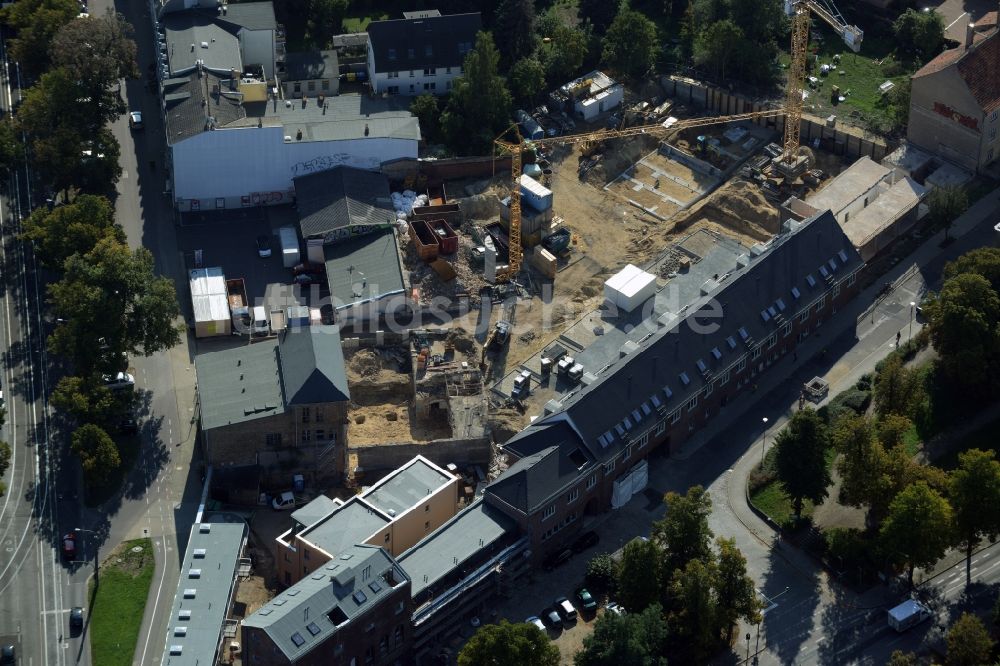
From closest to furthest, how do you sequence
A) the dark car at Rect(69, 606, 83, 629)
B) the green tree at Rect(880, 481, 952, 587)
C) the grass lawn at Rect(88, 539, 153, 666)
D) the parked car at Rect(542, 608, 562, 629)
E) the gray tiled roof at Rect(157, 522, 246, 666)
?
the gray tiled roof at Rect(157, 522, 246, 666)
the green tree at Rect(880, 481, 952, 587)
the grass lawn at Rect(88, 539, 153, 666)
the parked car at Rect(542, 608, 562, 629)
the dark car at Rect(69, 606, 83, 629)

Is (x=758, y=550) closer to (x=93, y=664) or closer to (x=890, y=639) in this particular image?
(x=890, y=639)

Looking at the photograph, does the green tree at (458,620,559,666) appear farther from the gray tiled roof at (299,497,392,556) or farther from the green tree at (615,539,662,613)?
the gray tiled roof at (299,497,392,556)

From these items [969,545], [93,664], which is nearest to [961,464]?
[969,545]

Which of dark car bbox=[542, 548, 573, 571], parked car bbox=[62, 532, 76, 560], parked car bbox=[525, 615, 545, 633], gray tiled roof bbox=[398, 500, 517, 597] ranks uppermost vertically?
gray tiled roof bbox=[398, 500, 517, 597]

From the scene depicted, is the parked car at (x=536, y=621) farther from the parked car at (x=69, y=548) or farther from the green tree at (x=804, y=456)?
the parked car at (x=69, y=548)

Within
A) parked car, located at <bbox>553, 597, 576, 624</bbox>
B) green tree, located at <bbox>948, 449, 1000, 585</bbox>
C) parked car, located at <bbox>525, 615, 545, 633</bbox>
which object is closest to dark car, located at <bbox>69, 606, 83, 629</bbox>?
parked car, located at <bbox>525, 615, 545, 633</bbox>
